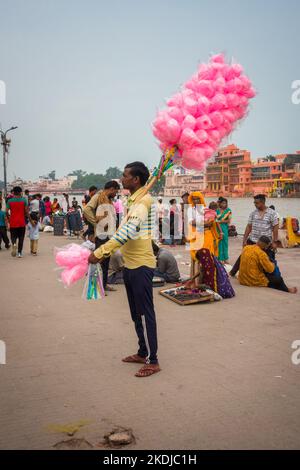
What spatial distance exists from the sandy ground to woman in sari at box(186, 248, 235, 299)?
0.37 m

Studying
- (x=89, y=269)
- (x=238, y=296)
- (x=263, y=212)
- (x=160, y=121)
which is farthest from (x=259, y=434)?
(x=263, y=212)

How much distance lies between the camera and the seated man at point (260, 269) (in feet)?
23.7

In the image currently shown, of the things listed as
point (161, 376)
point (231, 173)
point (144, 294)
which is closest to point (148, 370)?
point (161, 376)

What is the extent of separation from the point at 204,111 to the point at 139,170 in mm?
1046

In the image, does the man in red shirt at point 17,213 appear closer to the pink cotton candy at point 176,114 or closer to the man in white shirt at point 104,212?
the man in white shirt at point 104,212

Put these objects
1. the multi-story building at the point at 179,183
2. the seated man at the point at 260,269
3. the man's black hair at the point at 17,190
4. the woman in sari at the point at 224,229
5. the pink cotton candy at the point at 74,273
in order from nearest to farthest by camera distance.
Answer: the pink cotton candy at the point at 74,273 → the seated man at the point at 260,269 → the woman in sari at the point at 224,229 → the man's black hair at the point at 17,190 → the multi-story building at the point at 179,183

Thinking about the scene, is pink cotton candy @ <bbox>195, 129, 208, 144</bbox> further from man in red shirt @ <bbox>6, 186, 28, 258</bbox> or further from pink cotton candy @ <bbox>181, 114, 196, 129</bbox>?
man in red shirt @ <bbox>6, 186, 28, 258</bbox>

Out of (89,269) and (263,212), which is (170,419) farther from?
(263,212)

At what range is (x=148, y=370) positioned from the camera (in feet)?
12.1

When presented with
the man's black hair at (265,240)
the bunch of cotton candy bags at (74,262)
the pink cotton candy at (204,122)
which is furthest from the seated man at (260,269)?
the bunch of cotton candy bags at (74,262)

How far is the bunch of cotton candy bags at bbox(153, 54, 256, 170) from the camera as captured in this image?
4.12m

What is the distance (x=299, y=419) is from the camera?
2959 millimetres

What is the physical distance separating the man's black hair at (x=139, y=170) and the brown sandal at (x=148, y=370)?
161 centimetres

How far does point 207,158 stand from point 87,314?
8.97 feet
